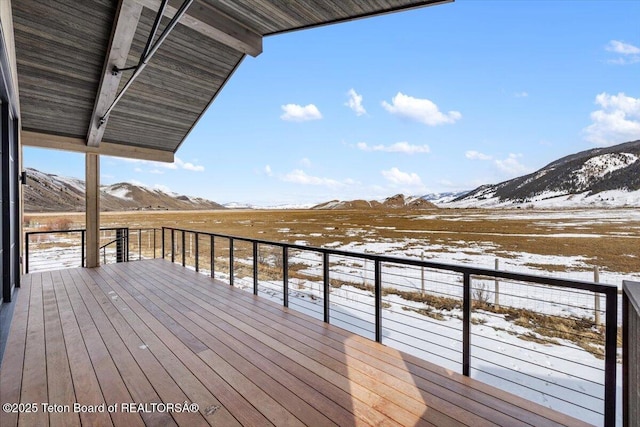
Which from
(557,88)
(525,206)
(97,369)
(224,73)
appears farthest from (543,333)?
(525,206)

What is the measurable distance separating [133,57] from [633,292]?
5167 millimetres

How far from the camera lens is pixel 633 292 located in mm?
1130

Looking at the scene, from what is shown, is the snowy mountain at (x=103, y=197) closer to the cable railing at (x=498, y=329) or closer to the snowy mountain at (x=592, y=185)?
the cable railing at (x=498, y=329)

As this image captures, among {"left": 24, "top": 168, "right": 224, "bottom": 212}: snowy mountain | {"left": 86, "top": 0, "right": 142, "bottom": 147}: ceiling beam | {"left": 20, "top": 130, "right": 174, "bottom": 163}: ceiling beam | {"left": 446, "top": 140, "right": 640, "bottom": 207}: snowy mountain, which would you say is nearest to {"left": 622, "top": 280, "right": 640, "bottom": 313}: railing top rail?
{"left": 86, "top": 0, "right": 142, "bottom": 147}: ceiling beam

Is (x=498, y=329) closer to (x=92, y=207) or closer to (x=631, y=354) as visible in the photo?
(x=631, y=354)

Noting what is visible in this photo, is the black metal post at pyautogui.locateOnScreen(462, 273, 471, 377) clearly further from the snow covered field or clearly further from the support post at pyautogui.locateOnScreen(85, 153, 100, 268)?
the support post at pyautogui.locateOnScreen(85, 153, 100, 268)

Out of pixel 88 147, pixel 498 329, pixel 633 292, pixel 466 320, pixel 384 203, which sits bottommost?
pixel 498 329

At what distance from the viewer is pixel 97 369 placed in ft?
6.52

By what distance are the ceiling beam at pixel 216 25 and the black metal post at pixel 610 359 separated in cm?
393

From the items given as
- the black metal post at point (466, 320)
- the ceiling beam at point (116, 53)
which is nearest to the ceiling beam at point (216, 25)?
the ceiling beam at point (116, 53)

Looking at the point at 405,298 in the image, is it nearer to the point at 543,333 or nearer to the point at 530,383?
the point at 543,333

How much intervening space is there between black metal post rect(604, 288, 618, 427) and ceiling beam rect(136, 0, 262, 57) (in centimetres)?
→ 393

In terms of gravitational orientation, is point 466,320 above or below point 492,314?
above

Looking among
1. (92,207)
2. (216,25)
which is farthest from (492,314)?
(92,207)
